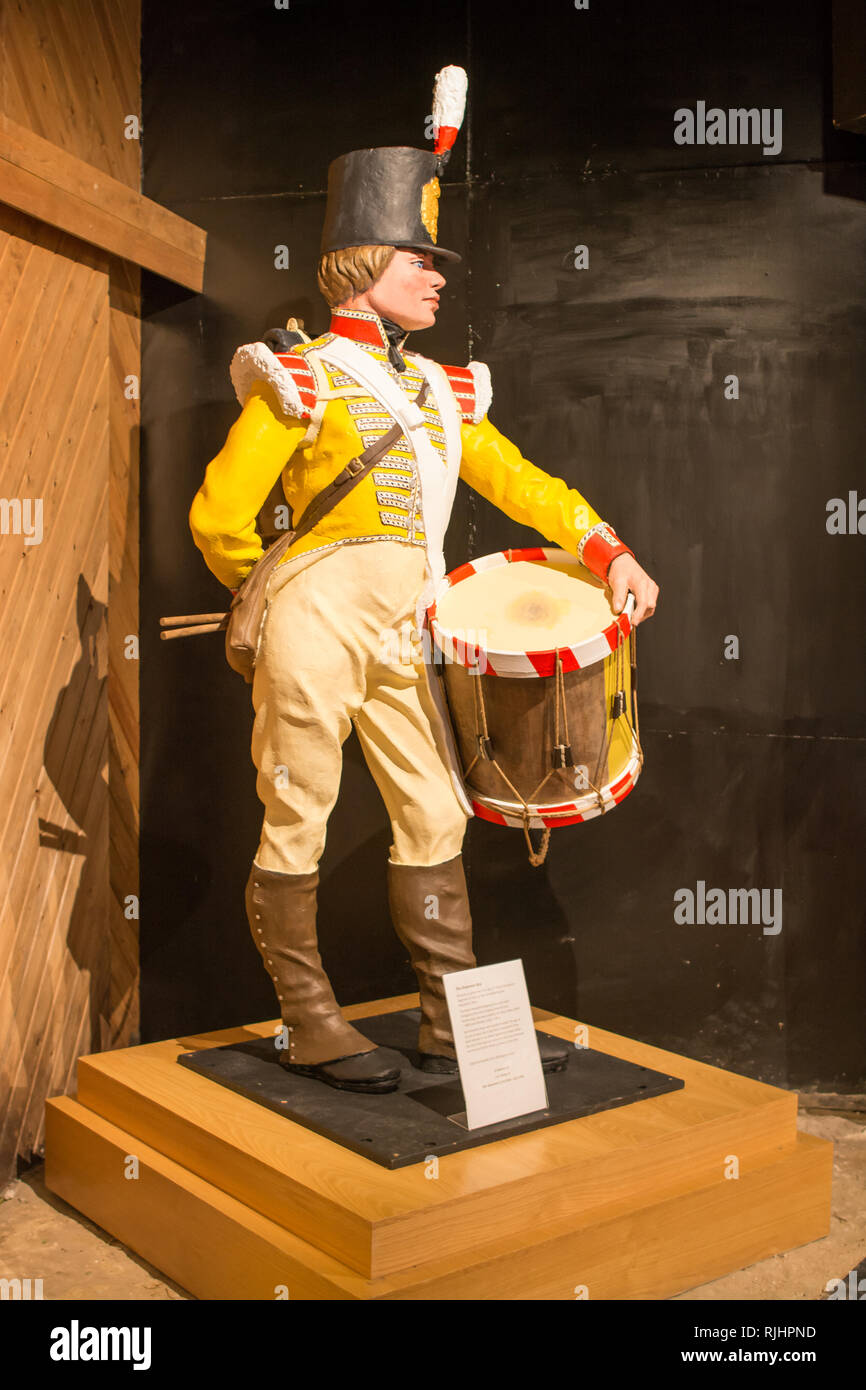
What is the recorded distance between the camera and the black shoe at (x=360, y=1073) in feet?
8.98

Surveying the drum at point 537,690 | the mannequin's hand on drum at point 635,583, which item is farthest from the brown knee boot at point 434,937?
the mannequin's hand on drum at point 635,583

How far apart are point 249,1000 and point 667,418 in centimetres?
207

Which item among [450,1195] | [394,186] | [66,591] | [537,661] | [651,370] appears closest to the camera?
[450,1195]

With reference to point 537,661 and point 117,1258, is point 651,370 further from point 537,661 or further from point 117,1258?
point 117,1258

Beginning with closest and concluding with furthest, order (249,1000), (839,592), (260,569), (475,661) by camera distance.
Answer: (475,661) → (260,569) → (839,592) → (249,1000)

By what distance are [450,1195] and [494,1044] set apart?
1.16 ft

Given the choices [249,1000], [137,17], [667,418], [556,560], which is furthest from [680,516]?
[137,17]

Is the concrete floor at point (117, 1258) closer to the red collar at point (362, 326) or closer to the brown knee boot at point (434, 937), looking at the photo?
the brown knee boot at point (434, 937)

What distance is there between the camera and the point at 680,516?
3.62 meters

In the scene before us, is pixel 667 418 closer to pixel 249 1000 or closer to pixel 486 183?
pixel 486 183

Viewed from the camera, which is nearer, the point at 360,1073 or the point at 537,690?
the point at 537,690

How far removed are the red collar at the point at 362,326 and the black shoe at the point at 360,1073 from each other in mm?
1521

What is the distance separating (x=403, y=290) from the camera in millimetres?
2758

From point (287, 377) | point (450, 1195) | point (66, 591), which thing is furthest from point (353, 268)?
point (450, 1195)
